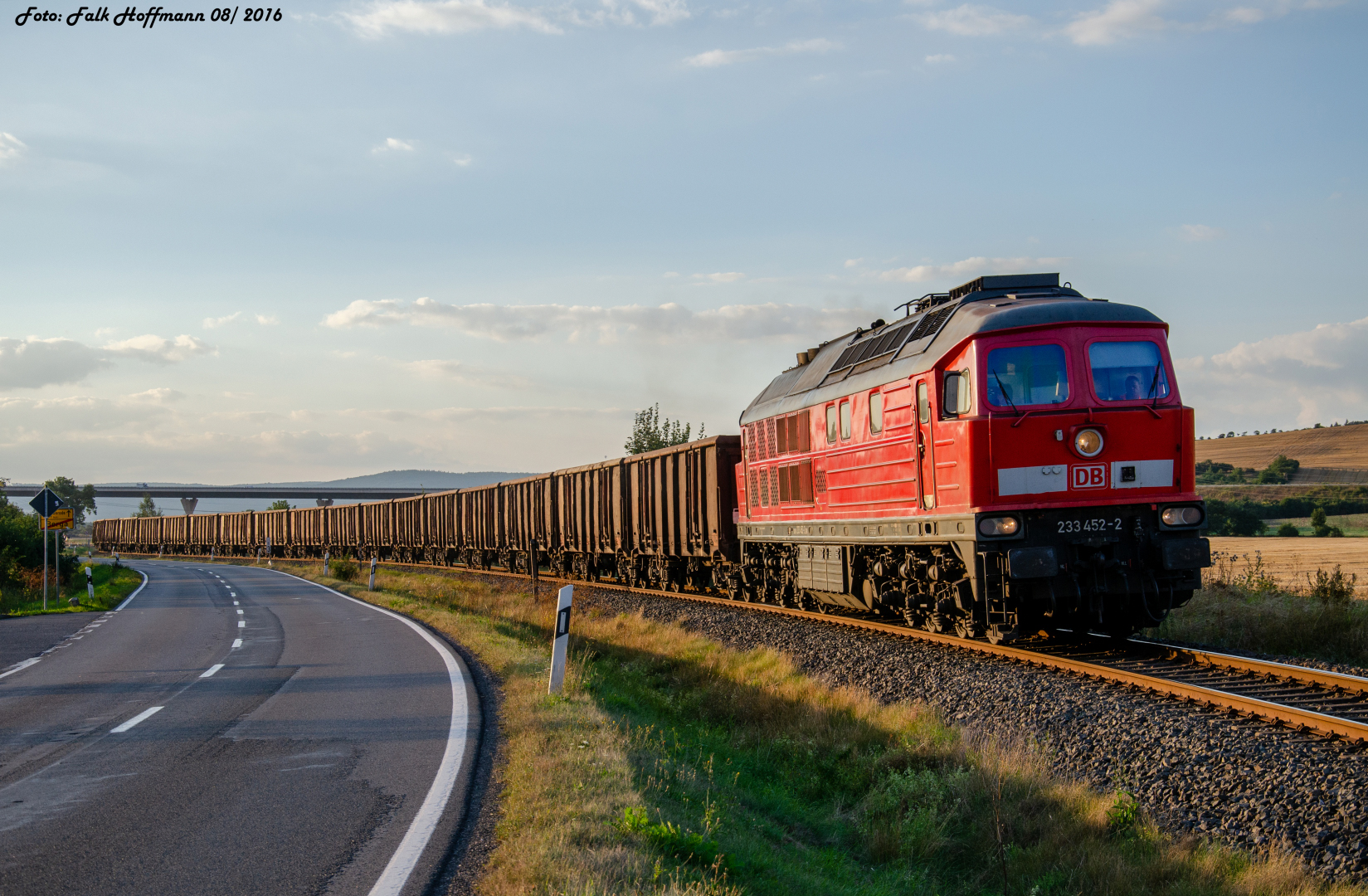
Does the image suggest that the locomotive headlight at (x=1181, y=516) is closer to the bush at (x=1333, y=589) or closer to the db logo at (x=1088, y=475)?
the db logo at (x=1088, y=475)

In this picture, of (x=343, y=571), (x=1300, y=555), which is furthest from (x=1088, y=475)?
(x=343, y=571)

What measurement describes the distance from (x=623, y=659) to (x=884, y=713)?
6574 millimetres

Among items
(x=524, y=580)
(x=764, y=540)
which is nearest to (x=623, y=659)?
(x=764, y=540)

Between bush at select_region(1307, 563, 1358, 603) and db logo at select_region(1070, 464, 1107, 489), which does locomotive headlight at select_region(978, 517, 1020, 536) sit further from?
bush at select_region(1307, 563, 1358, 603)

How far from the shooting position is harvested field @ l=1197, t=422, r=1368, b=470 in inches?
2151

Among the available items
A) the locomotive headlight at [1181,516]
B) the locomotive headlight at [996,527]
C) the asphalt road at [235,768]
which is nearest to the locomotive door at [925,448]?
the locomotive headlight at [996,527]

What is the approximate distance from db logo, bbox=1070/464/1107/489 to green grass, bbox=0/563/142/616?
82.1ft

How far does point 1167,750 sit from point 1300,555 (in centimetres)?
2156

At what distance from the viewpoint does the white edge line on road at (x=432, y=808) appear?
4.89 meters

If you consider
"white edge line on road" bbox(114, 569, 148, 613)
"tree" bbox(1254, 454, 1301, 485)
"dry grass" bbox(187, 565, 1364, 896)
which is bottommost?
"white edge line on road" bbox(114, 569, 148, 613)

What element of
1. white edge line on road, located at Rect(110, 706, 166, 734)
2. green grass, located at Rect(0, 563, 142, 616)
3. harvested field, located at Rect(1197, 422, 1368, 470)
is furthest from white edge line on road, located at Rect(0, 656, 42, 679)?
harvested field, located at Rect(1197, 422, 1368, 470)

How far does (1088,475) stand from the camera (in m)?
10.6

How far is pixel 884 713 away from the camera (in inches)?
383

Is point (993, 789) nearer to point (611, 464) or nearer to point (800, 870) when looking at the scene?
point (800, 870)
